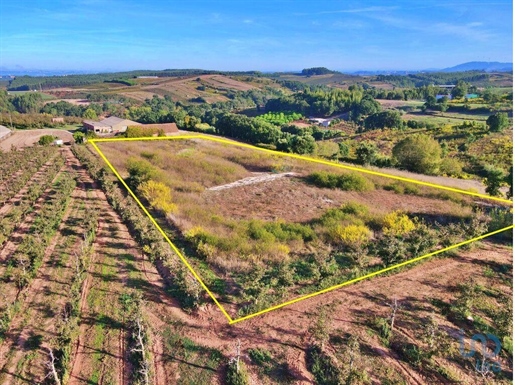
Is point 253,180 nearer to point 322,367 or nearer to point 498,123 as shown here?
point 322,367

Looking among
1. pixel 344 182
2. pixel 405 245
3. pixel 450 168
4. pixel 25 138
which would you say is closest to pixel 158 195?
pixel 344 182

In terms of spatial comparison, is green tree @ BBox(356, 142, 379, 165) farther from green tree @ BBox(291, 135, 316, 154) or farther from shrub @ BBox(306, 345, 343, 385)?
shrub @ BBox(306, 345, 343, 385)

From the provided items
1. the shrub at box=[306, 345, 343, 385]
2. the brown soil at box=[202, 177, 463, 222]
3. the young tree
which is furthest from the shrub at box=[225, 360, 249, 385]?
the brown soil at box=[202, 177, 463, 222]

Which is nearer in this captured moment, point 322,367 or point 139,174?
point 322,367

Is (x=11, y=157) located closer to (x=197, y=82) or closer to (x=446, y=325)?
(x=446, y=325)

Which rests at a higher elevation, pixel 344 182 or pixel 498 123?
pixel 498 123

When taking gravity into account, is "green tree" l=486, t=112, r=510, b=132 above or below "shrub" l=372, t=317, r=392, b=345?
above
